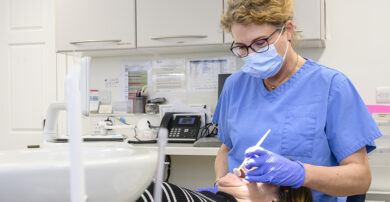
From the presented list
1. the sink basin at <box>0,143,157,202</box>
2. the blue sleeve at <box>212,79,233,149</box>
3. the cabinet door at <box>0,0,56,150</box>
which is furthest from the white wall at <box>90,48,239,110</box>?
the sink basin at <box>0,143,157,202</box>

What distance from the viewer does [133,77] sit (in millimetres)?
2967

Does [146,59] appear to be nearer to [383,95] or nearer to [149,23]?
[149,23]

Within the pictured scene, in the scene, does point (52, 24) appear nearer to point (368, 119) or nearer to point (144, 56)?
point (144, 56)

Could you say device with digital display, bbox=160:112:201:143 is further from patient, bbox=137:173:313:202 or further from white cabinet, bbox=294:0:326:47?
patient, bbox=137:173:313:202

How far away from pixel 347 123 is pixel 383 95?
1550 millimetres

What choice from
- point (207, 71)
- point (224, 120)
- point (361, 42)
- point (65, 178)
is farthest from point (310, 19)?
point (65, 178)

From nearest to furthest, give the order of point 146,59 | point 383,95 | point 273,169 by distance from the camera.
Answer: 1. point 273,169
2. point 383,95
3. point 146,59

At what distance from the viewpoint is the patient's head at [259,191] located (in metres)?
1.09

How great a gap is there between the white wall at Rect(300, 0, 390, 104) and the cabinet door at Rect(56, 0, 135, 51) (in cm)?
134

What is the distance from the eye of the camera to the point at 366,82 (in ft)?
8.42

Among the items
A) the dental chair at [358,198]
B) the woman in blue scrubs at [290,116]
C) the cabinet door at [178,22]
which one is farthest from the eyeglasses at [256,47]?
the cabinet door at [178,22]

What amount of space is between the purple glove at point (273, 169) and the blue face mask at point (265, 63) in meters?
0.35

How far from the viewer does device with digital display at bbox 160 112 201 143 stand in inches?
101

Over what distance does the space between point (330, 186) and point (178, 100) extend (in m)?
1.86
